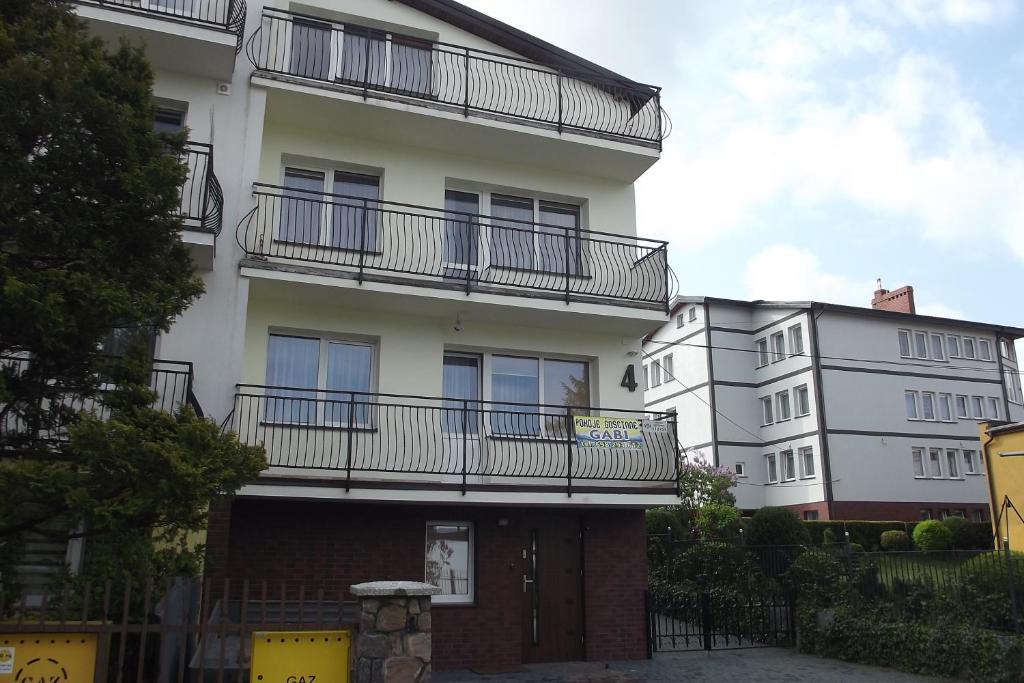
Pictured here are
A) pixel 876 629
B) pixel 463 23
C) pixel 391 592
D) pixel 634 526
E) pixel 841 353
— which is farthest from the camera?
pixel 841 353

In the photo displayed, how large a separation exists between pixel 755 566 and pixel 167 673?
1008 centimetres

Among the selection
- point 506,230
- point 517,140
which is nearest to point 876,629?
point 506,230

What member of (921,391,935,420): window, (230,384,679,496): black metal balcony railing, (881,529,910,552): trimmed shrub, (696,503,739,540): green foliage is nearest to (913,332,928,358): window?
(921,391,935,420): window

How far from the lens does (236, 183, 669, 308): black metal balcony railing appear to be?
12.0m

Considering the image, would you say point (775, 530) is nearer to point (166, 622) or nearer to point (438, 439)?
point (438, 439)

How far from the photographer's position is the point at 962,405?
35750 millimetres

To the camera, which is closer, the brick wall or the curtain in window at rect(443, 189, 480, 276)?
the brick wall

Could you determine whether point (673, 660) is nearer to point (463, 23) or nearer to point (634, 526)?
point (634, 526)

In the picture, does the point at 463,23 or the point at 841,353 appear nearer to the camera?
the point at 463,23

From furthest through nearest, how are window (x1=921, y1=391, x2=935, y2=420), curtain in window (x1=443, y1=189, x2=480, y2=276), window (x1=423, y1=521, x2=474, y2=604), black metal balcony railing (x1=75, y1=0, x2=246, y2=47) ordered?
window (x1=921, y1=391, x2=935, y2=420) → curtain in window (x1=443, y1=189, x2=480, y2=276) → window (x1=423, y1=521, x2=474, y2=604) → black metal balcony railing (x1=75, y1=0, x2=246, y2=47)

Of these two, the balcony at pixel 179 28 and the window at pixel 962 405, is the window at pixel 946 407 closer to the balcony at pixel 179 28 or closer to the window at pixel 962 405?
the window at pixel 962 405

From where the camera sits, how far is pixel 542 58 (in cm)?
1463

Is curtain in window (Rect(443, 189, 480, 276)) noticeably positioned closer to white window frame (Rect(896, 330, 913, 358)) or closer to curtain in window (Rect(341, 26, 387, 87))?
curtain in window (Rect(341, 26, 387, 87))

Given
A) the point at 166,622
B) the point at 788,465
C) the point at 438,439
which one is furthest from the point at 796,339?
the point at 166,622
